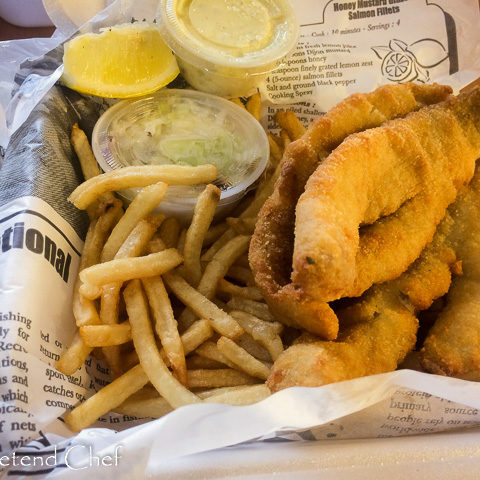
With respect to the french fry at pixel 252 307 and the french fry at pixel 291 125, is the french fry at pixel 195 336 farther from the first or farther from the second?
the french fry at pixel 291 125

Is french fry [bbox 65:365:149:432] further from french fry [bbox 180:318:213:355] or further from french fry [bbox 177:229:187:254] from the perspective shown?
french fry [bbox 177:229:187:254]

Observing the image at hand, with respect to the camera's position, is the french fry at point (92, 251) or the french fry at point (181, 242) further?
the french fry at point (181, 242)

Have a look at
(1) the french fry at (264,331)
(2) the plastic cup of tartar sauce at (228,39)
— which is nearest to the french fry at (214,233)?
(1) the french fry at (264,331)

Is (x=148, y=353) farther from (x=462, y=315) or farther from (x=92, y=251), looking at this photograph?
(x=462, y=315)

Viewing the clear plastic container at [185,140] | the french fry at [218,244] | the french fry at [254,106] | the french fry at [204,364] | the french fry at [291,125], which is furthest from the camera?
the french fry at [254,106]

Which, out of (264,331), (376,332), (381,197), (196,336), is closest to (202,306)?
(196,336)

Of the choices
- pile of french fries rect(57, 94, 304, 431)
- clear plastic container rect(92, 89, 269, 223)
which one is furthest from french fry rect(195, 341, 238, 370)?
clear plastic container rect(92, 89, 269, 223)

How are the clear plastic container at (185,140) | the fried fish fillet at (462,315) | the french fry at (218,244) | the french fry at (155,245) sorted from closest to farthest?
the fried fish fillet at (462,315)
the french fry at (155,245)
the french fry at (218,244)
the clear plastic container at (185,140)
